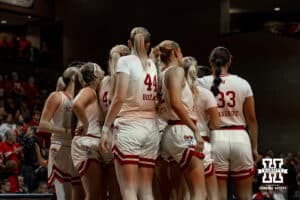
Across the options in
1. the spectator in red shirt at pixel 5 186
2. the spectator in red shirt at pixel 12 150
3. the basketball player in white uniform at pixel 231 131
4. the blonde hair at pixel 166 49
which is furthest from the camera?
the spectator in red shirt at pixel 12 150

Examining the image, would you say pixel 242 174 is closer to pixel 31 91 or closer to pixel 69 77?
pixel 69 77

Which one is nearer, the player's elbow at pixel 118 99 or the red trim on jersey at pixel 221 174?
the player's elbow at pixel 118 99

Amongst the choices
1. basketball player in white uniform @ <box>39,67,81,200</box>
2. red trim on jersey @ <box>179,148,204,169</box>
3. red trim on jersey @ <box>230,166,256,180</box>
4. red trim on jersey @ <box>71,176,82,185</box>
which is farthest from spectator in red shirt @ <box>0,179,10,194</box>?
red trim on jersey @ <box>179,148,204,169</box>

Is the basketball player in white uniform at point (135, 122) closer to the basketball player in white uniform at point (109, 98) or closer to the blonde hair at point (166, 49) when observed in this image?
the blonde hair at point (166, 49)

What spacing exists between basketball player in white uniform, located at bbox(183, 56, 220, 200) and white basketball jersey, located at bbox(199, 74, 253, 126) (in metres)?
0.17

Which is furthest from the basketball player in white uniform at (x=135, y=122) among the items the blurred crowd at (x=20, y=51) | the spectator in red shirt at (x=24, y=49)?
the spectator in red shirt at (x=24, y=49)

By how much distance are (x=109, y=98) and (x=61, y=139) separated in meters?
1.15

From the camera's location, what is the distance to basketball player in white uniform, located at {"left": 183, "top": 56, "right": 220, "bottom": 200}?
6.00 metres

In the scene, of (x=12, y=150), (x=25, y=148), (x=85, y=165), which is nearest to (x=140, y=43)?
(x=85, y=165)

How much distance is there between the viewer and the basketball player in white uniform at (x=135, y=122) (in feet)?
17.3

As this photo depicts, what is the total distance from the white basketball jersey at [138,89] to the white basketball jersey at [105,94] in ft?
2.13

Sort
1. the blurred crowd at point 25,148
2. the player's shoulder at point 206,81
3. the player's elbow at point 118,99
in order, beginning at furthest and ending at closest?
the blurred crowd at point 25,148 < the player's shoulder at point 206,81 < the player's elbow at point 118,99

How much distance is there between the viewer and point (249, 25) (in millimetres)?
18984

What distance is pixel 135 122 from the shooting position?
213 inches
